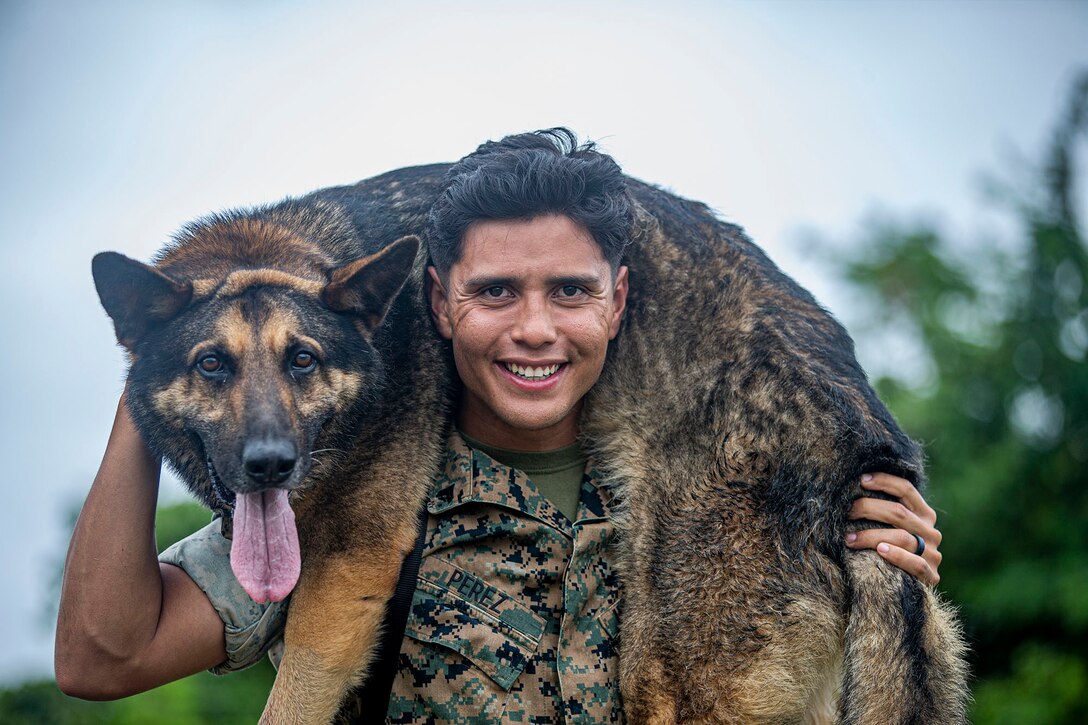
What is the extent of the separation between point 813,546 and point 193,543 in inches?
87.9

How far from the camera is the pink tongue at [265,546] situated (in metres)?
3.09

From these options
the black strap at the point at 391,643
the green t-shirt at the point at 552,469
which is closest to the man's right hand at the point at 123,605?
the black strap at the point at 391,643

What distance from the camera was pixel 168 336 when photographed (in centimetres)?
338

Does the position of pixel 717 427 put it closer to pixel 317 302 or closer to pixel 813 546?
pixel 813 546

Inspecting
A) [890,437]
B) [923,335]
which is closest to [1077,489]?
[923,335]

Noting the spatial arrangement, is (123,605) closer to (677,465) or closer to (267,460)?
(267,460)

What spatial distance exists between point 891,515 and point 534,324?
4.70 ft

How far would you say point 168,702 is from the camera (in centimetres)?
912

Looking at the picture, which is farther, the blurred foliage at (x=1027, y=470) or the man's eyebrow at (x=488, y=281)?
the blurred foliage at (x=1027, y=470)

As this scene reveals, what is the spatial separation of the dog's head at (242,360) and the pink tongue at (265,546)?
92 millimetres

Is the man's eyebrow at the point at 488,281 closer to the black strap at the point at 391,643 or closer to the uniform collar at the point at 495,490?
the uniform collar at the point at 495,490

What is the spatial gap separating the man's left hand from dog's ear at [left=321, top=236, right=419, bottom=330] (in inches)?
73.6

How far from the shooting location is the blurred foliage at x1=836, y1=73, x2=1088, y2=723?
25.9 feet

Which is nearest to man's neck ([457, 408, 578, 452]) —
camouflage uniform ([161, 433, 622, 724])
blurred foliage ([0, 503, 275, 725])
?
camouflage uniform ([161, 433, 622, 724])
